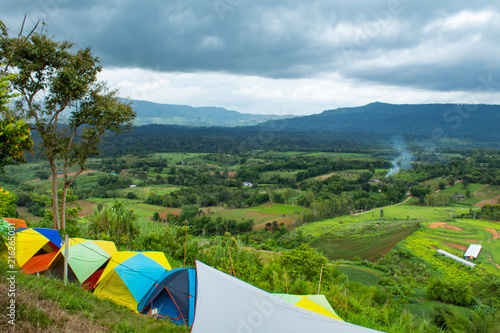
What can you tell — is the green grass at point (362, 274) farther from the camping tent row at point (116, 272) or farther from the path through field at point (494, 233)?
the path through field at point (494, 233)

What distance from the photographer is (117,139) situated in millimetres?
129250

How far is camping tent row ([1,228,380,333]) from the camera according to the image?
443cm

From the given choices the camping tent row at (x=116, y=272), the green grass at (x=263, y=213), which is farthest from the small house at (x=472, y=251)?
the camping tent row at (x=116, y=272)

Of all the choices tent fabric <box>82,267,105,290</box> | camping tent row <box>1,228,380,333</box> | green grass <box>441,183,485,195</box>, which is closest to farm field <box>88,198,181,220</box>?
camping tent row <box>1,228,380,333</box>

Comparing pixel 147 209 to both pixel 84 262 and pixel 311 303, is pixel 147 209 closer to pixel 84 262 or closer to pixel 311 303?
pixel 84 262

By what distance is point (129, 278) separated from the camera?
7715 millimetres

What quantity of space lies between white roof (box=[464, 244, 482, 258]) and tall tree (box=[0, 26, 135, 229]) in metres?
37.7

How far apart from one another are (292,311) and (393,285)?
74.4ft

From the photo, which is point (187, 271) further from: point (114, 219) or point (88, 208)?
point (88, 208)

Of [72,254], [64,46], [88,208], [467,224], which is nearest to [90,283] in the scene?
[72,254]

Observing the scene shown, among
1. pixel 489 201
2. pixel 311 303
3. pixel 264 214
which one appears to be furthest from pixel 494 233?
pixel 311 303

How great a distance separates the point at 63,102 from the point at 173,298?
783 centimetres

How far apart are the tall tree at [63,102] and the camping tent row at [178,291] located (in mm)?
3044

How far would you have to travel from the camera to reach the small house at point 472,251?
33406 millimetres
